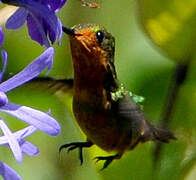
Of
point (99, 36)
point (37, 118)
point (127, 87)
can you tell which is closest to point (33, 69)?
point (37, 118)

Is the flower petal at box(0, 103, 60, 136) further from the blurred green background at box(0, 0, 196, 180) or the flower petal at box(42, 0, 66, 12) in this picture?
the blurred green background at box(0, 0, 196, 180)

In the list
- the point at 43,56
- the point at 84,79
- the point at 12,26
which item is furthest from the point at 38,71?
the point at 84,79


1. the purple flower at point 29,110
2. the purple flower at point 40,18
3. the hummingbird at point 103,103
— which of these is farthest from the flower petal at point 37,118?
the hummingbird at point 103,103

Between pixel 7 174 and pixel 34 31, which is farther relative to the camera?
pixel 34 31

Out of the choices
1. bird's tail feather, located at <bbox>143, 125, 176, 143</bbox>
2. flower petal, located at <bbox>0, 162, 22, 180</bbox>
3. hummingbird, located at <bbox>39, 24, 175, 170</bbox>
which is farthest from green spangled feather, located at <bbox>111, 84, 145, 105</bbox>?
flower petal, located at <bbox>0, 162, 22, 180</bbox>

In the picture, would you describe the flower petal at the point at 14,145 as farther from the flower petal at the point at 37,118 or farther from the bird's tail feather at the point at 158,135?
the bird's tail feather at the point at 158,135

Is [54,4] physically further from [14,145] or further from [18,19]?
[14,145]

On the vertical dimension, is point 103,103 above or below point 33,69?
below
